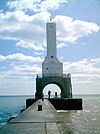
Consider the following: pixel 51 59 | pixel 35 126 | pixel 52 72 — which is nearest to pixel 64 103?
pixel 52 72

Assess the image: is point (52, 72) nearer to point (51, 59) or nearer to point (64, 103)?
point (51, 59)

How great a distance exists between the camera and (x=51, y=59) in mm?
37750

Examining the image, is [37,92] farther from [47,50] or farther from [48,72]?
[47,50]

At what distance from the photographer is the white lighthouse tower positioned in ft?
121

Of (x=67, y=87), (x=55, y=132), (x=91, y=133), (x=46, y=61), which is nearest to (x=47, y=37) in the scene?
(x=46, y=61)

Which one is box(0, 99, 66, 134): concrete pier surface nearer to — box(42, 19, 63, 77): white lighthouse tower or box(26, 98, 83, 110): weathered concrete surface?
box(26, 98, 83, 110): weathered concrete surface

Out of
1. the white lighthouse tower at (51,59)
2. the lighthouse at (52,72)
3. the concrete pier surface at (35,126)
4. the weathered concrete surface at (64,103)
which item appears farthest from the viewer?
the white lighthouse tower at (51,59)

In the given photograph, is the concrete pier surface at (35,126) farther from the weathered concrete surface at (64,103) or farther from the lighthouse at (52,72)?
the lighthouse at (52,72)

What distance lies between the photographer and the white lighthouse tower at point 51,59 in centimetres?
3700

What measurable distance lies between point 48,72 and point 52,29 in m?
9.04

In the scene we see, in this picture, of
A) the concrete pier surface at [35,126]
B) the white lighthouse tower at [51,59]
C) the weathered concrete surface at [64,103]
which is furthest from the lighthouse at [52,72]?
the concrete pier surface at [35,126]

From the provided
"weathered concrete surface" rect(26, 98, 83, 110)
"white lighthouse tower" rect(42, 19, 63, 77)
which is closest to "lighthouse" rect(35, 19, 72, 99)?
"white lighthouse tower" rect(42, 19, 63, 77)

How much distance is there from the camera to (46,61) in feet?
123

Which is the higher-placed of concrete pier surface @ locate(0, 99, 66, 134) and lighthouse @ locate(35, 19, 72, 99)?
lighthouse @ locate(35, 19, 72, 99)
